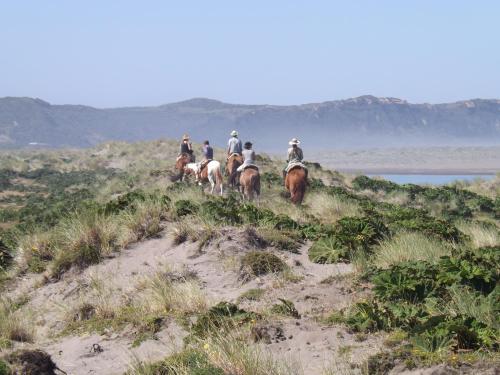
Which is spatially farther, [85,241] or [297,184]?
[297,184]

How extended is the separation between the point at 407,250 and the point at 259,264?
87.4 inches

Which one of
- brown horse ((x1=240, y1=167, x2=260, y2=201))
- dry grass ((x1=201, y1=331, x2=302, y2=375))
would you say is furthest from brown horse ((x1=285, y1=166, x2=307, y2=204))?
dry grass ((x1=201, y1=331, x2=302, y2=375))

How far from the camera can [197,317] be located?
8.77 m

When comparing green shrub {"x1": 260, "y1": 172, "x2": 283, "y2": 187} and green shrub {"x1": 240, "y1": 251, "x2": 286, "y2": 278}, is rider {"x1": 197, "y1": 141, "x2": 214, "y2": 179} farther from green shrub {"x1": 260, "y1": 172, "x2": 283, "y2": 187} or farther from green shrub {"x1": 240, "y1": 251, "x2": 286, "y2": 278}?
green shrub {"x1": 240, "y1": 251, "x2": 286, "y2": 278}

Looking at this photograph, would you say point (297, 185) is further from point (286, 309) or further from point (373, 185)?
point (373, 185)

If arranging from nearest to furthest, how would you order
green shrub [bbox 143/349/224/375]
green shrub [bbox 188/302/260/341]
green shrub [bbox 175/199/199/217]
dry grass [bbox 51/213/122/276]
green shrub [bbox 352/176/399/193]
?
green shrub [bbox 143/349/224/375]
green shrub [bbox 188/302/260/341]
dry grass [bbox 51/213/122/276]
green shrub [bbox 175/199/199/217]
green shrub [bbox 352/176/399/193]

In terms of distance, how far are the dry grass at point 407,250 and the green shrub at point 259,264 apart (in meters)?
1.46

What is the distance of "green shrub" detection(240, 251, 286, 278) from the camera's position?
10866 mm

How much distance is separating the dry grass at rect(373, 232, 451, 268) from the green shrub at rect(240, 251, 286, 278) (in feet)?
4.80

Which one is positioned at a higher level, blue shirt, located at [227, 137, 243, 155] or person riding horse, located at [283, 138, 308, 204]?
blue shirt, located at [227, 137, 243, 155]

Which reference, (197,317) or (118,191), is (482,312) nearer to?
(197,317)

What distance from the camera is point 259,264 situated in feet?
35.8

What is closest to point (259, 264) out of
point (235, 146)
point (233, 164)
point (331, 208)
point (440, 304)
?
point (440, 304)

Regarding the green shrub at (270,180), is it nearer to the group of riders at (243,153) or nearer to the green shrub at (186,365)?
the group of riders at (243,153)
